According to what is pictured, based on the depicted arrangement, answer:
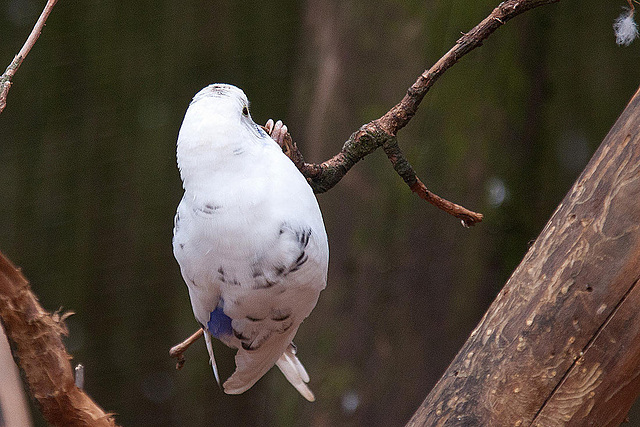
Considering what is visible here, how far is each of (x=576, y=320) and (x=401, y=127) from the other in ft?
0.89

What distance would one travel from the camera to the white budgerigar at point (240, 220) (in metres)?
0.55

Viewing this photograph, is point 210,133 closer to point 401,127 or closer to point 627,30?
point 401,127

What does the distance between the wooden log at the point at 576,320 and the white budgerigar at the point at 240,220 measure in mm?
208

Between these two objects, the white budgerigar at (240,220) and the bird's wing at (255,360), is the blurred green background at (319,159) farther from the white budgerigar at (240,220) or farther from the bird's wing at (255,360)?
the white budgerigar at (240,220)

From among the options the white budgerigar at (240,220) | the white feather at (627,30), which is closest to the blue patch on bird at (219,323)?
the white budgerigar at (240,220)

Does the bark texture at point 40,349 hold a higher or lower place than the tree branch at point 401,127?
lower

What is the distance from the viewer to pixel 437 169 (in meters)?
1.17

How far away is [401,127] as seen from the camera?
672 mm

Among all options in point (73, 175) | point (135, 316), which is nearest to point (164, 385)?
point (135, 316)

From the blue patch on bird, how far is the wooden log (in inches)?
10.0

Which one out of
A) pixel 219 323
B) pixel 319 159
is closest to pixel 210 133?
pixel 219 323

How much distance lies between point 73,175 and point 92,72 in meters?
0.24

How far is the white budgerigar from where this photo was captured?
551 millimetres

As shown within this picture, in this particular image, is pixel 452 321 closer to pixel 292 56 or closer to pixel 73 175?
→ pixel 292 56
